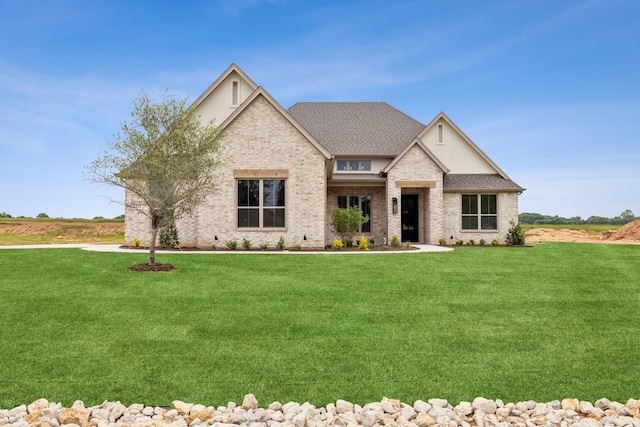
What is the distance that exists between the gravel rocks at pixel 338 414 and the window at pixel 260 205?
52.8 ft

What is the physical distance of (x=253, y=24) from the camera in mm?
15234

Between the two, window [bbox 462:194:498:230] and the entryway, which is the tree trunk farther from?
window [bbox 462:194:498:230]

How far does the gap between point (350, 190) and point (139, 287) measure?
16235 millimetres

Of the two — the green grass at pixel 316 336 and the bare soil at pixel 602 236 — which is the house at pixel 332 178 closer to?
the bare soil at pixel 602 236

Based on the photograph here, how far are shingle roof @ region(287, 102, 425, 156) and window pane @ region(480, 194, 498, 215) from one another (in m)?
5.60

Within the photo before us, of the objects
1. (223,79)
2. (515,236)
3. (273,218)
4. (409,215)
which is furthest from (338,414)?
(515,236)

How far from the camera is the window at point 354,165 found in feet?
84.6

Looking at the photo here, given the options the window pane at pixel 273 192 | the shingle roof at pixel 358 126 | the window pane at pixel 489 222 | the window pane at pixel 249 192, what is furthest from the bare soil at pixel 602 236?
the window pane at pixel 249 192

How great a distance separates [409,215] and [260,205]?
373 inches

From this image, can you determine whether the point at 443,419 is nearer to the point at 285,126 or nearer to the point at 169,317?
the point at 169,317

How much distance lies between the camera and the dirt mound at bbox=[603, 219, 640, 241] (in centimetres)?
3231

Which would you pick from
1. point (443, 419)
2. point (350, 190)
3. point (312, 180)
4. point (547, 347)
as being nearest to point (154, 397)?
point (443, 419)

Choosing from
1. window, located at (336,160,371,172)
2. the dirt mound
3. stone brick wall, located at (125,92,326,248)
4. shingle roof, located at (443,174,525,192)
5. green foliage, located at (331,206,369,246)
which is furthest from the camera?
the dirt mound

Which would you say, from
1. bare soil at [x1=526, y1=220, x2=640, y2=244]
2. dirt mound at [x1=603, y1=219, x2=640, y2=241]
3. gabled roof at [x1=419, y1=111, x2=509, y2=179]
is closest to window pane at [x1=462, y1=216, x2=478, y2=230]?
gabled roof at [x1=419, y1=111, x2=509, y2=179]
